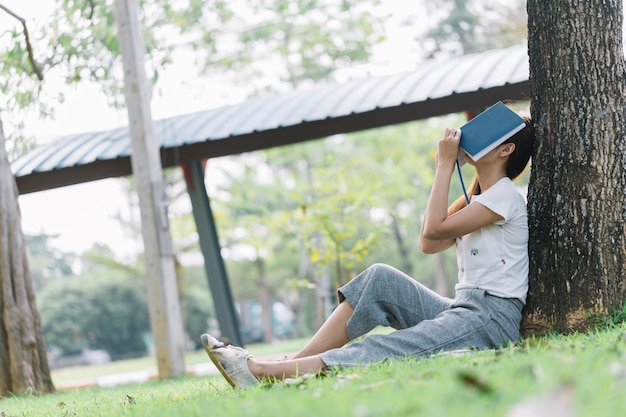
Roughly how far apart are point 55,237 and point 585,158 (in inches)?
972

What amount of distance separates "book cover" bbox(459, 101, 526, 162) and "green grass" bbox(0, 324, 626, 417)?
0.78m

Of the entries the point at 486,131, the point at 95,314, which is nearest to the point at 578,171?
the point at 486,131

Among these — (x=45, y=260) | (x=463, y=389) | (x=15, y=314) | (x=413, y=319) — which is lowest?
(x=45, y=260)

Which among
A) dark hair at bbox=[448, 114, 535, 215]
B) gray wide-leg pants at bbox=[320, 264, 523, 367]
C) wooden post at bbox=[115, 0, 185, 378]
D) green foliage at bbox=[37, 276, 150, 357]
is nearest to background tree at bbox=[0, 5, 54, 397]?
wooden post at bbox=[115, 0, 185, 378]

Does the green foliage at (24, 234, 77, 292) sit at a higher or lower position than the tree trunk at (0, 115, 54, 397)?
lower

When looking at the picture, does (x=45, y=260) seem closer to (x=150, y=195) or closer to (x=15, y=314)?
(x=150, y=195)

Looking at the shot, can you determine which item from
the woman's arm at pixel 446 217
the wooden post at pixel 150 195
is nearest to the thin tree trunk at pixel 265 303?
the wooden post at pixel 150 195

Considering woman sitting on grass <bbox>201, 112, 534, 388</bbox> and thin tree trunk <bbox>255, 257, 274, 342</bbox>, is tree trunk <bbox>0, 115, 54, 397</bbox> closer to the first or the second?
woman sitting on grass <bbox>201, 112, 534, 388</bbox>

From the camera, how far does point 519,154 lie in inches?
138

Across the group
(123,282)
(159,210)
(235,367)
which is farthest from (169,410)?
(123,282)

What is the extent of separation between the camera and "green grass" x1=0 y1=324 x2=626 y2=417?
163cm

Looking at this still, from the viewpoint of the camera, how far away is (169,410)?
2.63 metres

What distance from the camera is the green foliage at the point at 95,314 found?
21.4 meters

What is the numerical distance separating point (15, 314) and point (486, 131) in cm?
369
